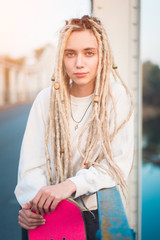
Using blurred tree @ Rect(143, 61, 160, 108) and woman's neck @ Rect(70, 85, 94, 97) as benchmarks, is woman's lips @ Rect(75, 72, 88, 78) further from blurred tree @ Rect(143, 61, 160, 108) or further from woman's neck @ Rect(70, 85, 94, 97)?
blurred tree @ Rect(143, 61, 160, 108)

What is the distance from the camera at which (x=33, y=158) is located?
136 cm

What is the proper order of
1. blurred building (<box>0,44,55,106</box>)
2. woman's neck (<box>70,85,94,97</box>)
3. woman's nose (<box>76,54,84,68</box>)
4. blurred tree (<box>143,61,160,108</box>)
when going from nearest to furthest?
1. woman's nose (<box>76,54,84,68</box>)
2. woman's neck (<box>70,85,94,97</box>)
3. blurred building (<box>0,44,55,106</box>)
4. blurred tree (<box>143,61,160,108</box>)

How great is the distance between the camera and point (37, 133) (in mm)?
1395

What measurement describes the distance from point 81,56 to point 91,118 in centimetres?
33

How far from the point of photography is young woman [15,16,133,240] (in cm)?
127

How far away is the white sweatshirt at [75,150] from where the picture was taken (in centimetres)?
121

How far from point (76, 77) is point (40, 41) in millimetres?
1165

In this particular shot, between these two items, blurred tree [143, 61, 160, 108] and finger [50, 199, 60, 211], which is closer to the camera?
finger [50, 199, 60, 211]

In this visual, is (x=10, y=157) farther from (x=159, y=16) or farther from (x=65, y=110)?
(x=159, y=16)

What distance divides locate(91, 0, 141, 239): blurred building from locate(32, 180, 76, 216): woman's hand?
129 centimetres

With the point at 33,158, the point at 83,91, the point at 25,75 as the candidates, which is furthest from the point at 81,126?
the point at 25,75

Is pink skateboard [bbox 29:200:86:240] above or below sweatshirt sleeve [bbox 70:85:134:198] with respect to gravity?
below

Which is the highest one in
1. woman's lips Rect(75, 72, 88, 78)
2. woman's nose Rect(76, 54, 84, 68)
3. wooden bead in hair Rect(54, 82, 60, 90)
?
woman's nose Rect(76, 54, 84, 68)

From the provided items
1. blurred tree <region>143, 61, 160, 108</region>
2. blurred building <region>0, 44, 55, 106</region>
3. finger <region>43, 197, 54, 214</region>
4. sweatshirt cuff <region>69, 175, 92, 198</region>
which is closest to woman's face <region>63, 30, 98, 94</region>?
sweatshirt cuff <region>69, 175, 92, 198</region>
